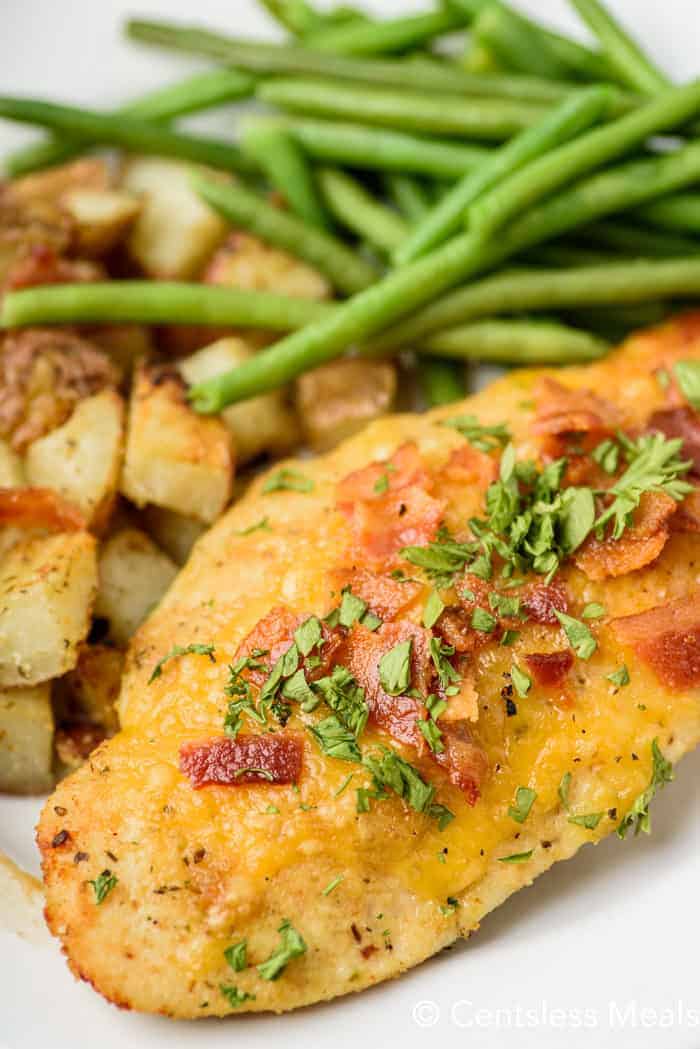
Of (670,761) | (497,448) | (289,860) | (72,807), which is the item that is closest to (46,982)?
(72,807)

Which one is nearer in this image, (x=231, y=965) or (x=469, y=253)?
(x=231, y=965)

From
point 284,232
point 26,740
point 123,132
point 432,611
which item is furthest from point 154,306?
point 432,611

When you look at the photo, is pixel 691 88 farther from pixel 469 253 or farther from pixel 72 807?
pixel 72 807

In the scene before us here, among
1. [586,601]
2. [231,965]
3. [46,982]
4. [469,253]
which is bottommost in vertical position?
[46,982]

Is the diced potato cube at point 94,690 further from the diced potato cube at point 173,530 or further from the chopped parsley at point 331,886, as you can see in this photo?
the chopped parsley at point 331,886

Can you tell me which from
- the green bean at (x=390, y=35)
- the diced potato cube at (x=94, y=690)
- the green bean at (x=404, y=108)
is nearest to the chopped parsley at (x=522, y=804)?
the diced potato cube at (x=94, y=690)

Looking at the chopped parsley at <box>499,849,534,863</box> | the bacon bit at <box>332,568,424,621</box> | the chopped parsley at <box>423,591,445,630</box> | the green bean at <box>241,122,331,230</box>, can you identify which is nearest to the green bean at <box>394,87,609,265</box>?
the green bean at <box>241,122,331,230</box>
